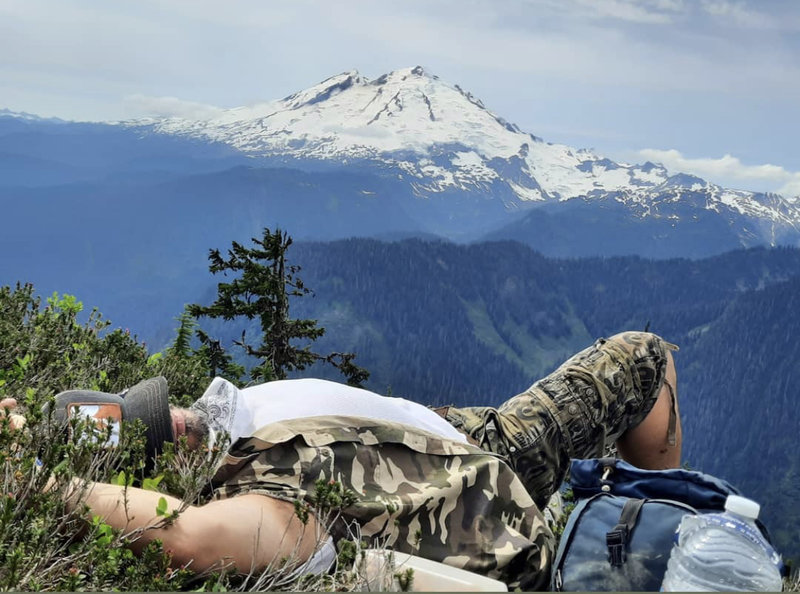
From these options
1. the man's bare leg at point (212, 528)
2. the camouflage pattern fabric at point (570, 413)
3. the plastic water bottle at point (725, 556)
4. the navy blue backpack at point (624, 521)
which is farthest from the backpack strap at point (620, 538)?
the camouflage pattern fabric at point (570, 413)

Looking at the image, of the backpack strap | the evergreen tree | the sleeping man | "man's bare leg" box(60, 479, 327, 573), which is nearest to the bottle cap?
the backpack strap

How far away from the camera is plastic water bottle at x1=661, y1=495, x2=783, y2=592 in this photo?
9.04ft

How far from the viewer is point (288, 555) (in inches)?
120

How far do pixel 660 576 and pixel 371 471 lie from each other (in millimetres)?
1153

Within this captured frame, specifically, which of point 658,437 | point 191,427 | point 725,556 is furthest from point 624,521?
point 658,437

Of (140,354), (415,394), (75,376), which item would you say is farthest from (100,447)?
(415,394)

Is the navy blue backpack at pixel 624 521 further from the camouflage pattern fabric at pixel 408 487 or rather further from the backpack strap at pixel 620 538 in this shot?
the camouflage pattern fabric at pixel 408 487

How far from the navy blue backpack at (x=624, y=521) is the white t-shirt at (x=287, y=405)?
865 mm

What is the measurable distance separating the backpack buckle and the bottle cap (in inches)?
14.1

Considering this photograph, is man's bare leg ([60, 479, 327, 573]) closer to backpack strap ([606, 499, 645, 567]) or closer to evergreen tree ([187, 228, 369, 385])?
backpack strap ([606, 499, 645, 567])

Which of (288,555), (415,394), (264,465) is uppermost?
(264,465)

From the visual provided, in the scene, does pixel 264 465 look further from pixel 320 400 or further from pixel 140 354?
pixel 140 354

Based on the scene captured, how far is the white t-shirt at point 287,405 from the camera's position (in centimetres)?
365

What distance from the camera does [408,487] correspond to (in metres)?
3.48
